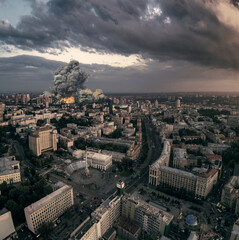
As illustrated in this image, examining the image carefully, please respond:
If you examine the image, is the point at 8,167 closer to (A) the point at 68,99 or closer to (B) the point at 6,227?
(B) the point at 6,227

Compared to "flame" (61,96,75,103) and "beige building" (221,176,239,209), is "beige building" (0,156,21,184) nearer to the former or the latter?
"beige building" (221,176,239,209)

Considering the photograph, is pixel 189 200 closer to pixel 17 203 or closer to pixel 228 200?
pixel 228 200

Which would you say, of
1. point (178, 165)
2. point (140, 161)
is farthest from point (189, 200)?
point (140, 161)

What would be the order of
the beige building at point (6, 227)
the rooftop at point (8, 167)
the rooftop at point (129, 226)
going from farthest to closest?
the rooftop at point (8, 167), the beige building at point (6, 227), the rooftop at point (129, 226)

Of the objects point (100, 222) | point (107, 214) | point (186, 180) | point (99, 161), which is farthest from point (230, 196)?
point (99, 161)

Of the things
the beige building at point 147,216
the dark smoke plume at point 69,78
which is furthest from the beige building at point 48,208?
the dark smoke plume at point 69,78

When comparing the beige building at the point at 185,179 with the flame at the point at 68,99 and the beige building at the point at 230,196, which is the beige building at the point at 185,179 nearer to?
the beige building at the point at 230,196

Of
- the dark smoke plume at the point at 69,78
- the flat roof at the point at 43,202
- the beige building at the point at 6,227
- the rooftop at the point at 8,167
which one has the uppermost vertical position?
the dark smoke plume at the point at 69,78
